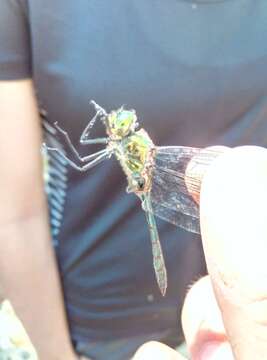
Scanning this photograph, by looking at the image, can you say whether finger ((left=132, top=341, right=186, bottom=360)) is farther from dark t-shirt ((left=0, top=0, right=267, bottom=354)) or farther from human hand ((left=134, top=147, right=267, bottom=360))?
dark t-shirt ((left=0, top=0, right=267, bottom=354))

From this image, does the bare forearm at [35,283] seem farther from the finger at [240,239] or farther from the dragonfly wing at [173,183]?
the finger at [240,239]

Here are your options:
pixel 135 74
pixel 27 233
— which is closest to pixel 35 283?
pixel 27 233

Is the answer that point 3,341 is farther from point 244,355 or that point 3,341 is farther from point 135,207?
point 244,355

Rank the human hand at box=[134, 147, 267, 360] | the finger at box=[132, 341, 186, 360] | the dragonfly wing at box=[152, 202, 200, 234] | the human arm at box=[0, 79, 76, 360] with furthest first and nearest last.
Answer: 1. the human arm at box=[0, 79, 76, 360]
2. the dragonfly wing at box=[152, 202, 200, 234]
3. the finger at box=[132, 341, 186, 360]
4. the human hand at box=[134, 147, 267, 360]

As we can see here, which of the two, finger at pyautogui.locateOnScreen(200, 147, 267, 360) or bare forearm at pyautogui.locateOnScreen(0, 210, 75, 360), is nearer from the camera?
finger at pyautogui.locateOnScreen(200, 147, 267, 360)

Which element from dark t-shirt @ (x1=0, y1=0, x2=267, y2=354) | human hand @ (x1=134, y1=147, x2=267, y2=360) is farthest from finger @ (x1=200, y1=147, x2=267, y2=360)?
dark t-shirt @ (x1=0, y1=0, x2=267, y2=354)

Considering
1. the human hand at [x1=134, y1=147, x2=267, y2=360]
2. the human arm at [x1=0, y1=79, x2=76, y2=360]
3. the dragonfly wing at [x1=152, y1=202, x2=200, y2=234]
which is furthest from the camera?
the human arm at [x1=0, y1=79, x2=76, y2=360]

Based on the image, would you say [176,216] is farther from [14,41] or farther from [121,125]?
[14,41]

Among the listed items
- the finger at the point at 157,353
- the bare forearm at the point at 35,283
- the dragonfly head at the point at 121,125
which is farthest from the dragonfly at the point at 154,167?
the bare forearm at the point at 35,283
